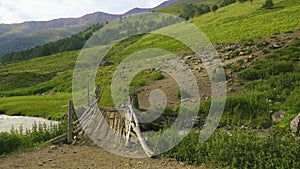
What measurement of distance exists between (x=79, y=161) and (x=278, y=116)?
446 inches

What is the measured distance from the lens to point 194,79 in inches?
1200

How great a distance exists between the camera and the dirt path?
523 inches

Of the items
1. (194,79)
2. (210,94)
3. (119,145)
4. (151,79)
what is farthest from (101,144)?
(151,79)

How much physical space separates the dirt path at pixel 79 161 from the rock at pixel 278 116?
8348 millimetres

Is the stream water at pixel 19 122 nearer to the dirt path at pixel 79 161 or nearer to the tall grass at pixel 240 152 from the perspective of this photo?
the dirt path at pixel 79 161

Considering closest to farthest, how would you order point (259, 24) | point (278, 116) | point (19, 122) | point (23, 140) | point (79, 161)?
point (79, 161)
point (23, 140)
point (278, 116)
point (19, 122)
point (259, 24)

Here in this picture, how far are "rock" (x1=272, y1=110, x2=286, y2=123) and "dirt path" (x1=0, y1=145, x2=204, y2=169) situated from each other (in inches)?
329

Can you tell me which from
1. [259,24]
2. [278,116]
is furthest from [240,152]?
[259,24]

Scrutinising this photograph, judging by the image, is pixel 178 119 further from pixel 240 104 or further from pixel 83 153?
pixel 83 153

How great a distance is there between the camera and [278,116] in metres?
20.1

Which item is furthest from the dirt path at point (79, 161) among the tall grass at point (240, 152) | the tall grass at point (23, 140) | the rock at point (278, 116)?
the rock at point (278, 116)

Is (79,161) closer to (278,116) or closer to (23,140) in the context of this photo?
(23,140)

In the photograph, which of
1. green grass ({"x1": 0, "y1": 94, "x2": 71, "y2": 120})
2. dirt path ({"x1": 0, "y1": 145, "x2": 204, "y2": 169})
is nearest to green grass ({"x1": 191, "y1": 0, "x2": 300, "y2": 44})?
green grass ({"x1": 0, "y1": 94, "x2": 71, "y2": 120})

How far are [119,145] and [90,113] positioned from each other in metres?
6.25
